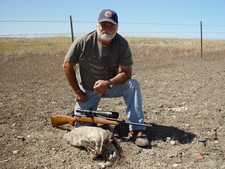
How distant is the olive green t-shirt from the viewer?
13.8 feet

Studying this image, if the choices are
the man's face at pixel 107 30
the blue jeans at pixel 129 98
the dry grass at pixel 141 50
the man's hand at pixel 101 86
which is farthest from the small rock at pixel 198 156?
the dry grass at pixel 141 50

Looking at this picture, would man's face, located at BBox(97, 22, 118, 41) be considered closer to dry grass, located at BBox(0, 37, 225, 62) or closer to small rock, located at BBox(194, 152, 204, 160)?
small rock, located at BBox(194, 152, 204, 160)

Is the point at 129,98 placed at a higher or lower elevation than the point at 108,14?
lower

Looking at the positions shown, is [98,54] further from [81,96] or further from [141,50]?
[141,50]

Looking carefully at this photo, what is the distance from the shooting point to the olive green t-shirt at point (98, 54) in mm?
4195

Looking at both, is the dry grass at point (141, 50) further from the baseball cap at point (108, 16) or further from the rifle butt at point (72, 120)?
the baseball cap at point (108, 16)

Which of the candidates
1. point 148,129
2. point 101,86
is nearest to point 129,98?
point 101,86

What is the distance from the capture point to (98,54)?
4.27 meters

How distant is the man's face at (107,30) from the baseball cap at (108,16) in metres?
0.07

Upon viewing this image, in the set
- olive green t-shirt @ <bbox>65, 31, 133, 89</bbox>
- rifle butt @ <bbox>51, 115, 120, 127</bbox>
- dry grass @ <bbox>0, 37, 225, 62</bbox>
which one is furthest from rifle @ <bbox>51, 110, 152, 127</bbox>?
dry grass @ <bbox>0, 37, 225, 62</bbox>

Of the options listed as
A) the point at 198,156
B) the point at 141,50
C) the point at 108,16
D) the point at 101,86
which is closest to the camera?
the point at 198,156

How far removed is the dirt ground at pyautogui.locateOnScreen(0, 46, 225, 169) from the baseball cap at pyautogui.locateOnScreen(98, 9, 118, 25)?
153 centimetres

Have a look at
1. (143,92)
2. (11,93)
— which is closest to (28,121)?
(11,93)

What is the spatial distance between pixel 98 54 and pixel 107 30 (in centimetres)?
37
